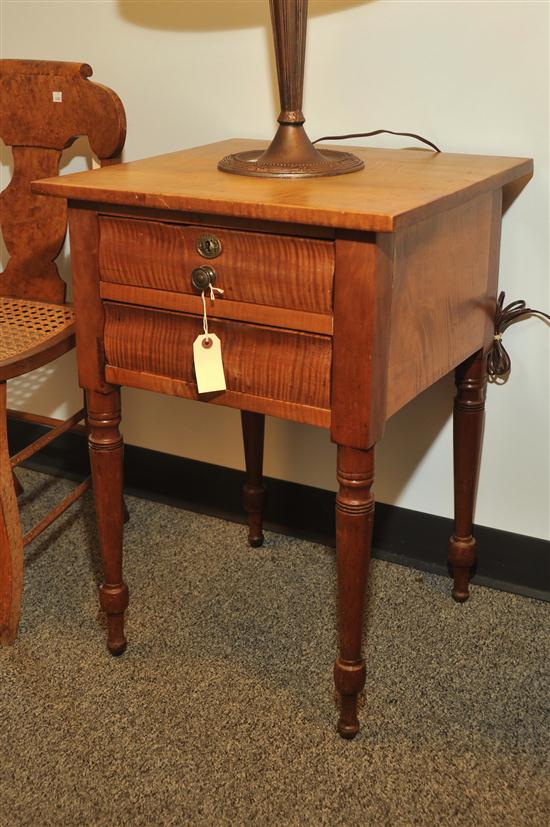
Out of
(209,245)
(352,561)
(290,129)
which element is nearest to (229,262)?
(209,245)

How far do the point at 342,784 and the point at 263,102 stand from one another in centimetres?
110

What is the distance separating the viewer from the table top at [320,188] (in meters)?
1.07

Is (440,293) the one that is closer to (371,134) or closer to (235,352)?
(235,352)

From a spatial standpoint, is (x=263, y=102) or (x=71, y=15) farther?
(x=71, y=15)

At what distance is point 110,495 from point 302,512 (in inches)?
21.3

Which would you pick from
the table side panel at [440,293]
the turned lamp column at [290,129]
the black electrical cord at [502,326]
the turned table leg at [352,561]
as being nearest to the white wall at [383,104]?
the black electrical cord at [502,326]

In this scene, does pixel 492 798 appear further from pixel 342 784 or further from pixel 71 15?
pixel 71 15

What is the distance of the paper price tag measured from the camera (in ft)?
4.00

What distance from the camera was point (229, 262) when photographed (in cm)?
118

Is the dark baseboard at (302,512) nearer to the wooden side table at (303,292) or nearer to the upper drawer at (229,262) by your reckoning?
the wooden side table at (303,292)

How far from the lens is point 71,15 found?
1.79 meters

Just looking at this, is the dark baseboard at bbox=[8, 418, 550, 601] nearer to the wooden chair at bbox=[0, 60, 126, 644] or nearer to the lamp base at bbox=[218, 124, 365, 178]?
the wooden chair at bbox=[0, 60, 126, 644]

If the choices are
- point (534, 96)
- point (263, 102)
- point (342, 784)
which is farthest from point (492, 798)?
point (263, 102)

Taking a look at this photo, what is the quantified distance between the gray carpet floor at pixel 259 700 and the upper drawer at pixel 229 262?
0.60 meters
